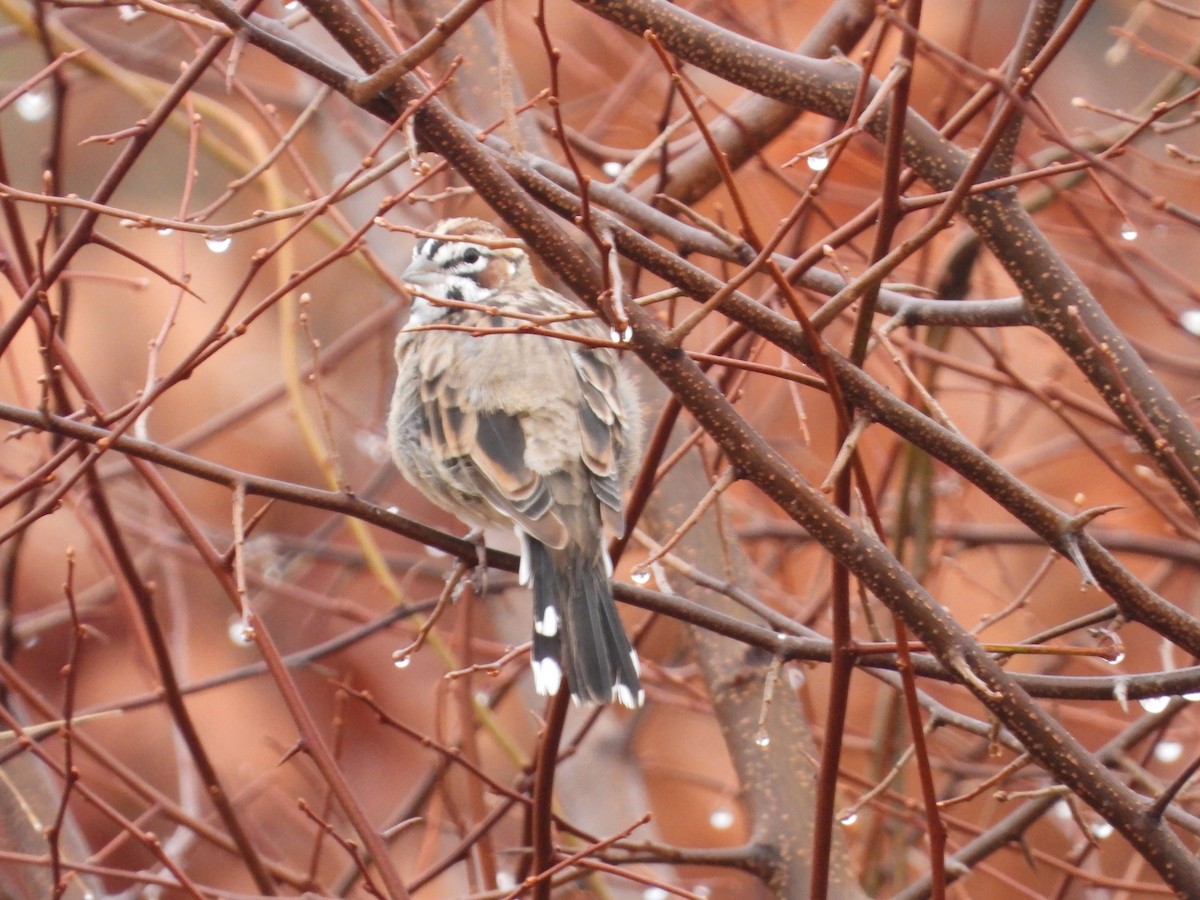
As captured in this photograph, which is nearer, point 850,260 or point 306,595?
point 306,595

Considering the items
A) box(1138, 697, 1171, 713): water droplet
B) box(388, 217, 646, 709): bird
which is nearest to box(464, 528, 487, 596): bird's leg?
box(388, 217, 646, 709): bird

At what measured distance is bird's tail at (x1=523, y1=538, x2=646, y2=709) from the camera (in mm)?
3611

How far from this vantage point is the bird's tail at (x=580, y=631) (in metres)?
3.61

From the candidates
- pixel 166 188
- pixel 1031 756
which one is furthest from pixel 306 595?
pixel 166 188

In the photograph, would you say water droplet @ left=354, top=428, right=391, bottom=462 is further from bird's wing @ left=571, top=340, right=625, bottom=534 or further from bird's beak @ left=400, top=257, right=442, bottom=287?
bird's wing @ left=571, top=340, right=625, bottom=534

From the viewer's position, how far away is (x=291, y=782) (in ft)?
31.8

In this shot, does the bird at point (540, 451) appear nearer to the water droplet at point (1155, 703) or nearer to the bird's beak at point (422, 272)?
the bird's beak at point (422, 272)

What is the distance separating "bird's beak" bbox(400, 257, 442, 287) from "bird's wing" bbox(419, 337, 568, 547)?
33 centimetres

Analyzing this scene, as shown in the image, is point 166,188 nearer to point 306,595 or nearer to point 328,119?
point 328,119

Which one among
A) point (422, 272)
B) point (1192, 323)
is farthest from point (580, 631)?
point (1192, 323)

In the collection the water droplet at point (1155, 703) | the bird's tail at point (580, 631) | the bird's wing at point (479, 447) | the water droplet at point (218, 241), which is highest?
the bird's wing at point (479, 447)

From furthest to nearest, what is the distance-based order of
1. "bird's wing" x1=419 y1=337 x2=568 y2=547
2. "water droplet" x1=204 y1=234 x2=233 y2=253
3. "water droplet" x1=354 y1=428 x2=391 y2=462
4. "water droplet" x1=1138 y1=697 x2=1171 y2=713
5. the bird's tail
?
"water droplet" x1=354 y1=428 x2=391 y2=462 < "bird's wing" x1=419 y1=337 x2=568 y2=547 < the bird's tail < "water droplet" x1=204 y1=234 x2=233 y2=253 < "water droplet" x1=1138 y1=697 x2=1171 y2=713

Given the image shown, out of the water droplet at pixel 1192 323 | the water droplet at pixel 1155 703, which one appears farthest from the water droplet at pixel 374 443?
the water droplet at pixel 1155 703

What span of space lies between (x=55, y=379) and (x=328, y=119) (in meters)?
4.66
